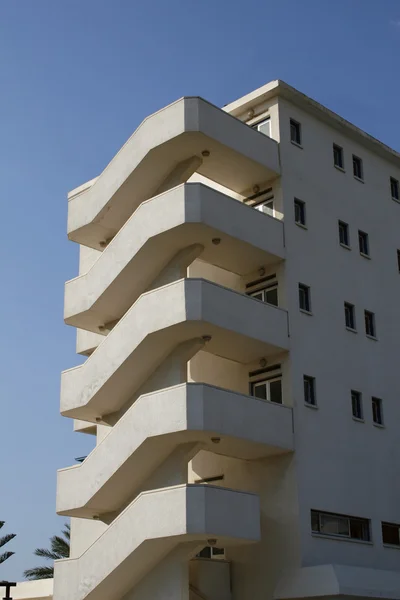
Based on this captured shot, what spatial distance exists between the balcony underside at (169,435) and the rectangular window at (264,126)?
35.7 feet

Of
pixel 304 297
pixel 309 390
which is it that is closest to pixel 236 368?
pixel 309 390

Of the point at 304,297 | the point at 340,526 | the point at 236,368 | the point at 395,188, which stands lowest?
the point at 340,526

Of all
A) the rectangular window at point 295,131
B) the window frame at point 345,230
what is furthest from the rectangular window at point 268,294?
the rectangular window at point 295,131

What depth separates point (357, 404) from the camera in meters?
35.1

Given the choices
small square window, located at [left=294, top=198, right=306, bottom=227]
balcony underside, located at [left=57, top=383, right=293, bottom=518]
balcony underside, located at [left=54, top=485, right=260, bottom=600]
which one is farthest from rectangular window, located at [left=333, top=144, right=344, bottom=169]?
balcony underside, located at [left=54, top=485, right=260, bottom=600]

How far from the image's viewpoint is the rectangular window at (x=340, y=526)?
104 feet

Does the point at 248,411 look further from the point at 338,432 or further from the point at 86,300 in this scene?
the point at 86,300

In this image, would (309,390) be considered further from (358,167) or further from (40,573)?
(40,573)

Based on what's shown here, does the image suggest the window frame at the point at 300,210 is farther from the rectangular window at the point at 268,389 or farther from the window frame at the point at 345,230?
the rectangular window at the point at 268,389

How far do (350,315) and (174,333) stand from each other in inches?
322

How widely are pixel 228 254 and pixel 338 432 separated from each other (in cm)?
725

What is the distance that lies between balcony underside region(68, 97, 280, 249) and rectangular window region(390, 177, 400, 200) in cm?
778

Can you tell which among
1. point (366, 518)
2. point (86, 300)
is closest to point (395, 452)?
point (366, 518)

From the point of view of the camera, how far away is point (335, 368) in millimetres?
34375
